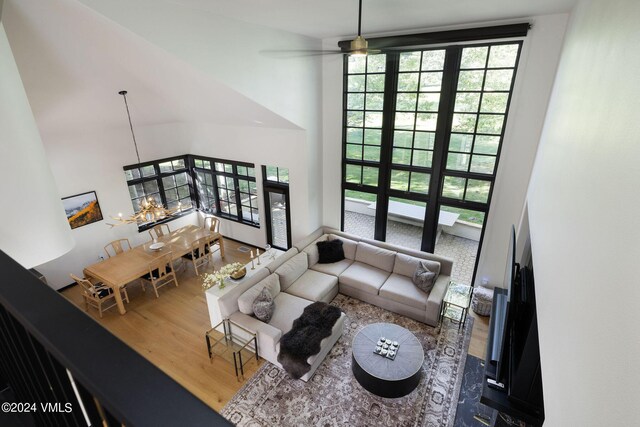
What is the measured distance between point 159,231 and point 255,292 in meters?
3.96

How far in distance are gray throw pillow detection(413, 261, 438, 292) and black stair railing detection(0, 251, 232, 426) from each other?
16.2ft

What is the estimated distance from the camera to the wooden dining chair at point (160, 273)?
19.8ft

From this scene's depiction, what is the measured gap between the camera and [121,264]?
238 inches

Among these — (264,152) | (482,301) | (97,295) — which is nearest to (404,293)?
(482,301)

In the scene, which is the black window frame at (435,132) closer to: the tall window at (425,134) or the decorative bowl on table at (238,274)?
the tall window at (425,134)

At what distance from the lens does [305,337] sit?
425 centimetres

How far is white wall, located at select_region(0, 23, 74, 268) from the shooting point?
6.55 feet

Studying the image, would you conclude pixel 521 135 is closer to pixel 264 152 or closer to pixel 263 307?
pixel 263 307

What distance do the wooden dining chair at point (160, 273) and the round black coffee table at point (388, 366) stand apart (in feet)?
13.1

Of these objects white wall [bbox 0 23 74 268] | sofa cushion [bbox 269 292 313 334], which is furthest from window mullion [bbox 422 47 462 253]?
white wall [bbox 0 23 74 268]

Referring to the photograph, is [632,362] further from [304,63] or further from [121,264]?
[121,264]

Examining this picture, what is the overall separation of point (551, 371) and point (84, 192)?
764 cm

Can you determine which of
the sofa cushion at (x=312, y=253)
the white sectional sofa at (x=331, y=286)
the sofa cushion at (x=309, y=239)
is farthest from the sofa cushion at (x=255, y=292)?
the sofa cushion at (x=309, y=239)

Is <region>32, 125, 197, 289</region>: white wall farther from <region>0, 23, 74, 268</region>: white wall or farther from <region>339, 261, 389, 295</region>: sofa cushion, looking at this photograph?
<region>339, 261, 389, 295</region>: sofa cushion
